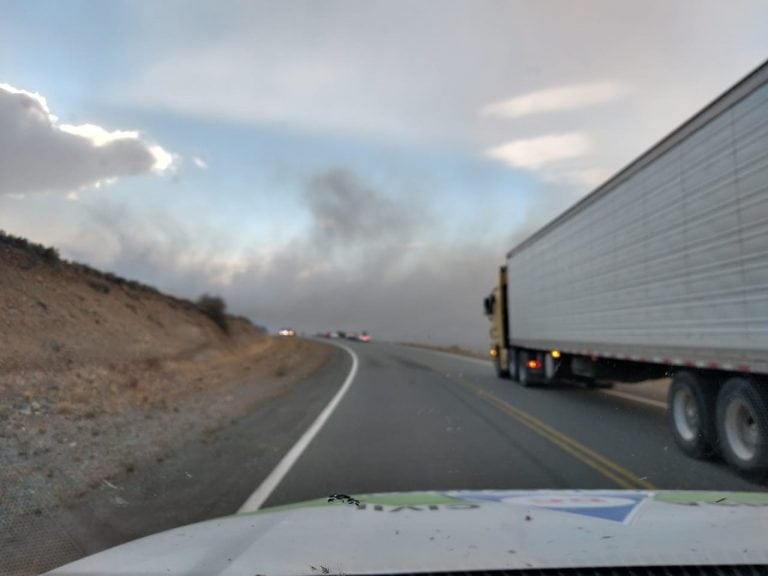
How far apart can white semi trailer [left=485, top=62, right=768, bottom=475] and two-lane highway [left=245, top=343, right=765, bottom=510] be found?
0.78m

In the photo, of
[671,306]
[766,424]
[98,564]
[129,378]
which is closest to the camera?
[98,564]

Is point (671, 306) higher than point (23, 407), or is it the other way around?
point (671, 306)

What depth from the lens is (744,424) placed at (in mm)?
9406

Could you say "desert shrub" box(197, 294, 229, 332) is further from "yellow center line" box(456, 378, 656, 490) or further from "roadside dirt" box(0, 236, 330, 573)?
"yellow center line" box(456, 378, 656, 490)

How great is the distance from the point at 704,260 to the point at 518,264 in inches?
593

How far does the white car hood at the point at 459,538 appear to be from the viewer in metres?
3.14

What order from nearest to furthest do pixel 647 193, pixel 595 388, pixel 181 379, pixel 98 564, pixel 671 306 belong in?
pixel 98 564 → pixel 671 306 → pixel 647 193 → pixel 595 388 → pixel 181 379

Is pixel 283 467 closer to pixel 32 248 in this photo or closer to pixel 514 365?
pixel 514 365

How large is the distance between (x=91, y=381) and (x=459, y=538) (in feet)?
51.2

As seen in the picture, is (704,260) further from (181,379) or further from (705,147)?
(181,379)

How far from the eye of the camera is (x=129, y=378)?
19812 mm

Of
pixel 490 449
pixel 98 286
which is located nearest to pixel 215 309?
pixel 98 286

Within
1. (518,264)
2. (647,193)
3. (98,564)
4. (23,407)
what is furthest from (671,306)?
(518,264)

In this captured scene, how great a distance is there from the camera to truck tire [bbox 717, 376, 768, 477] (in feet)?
28.8
